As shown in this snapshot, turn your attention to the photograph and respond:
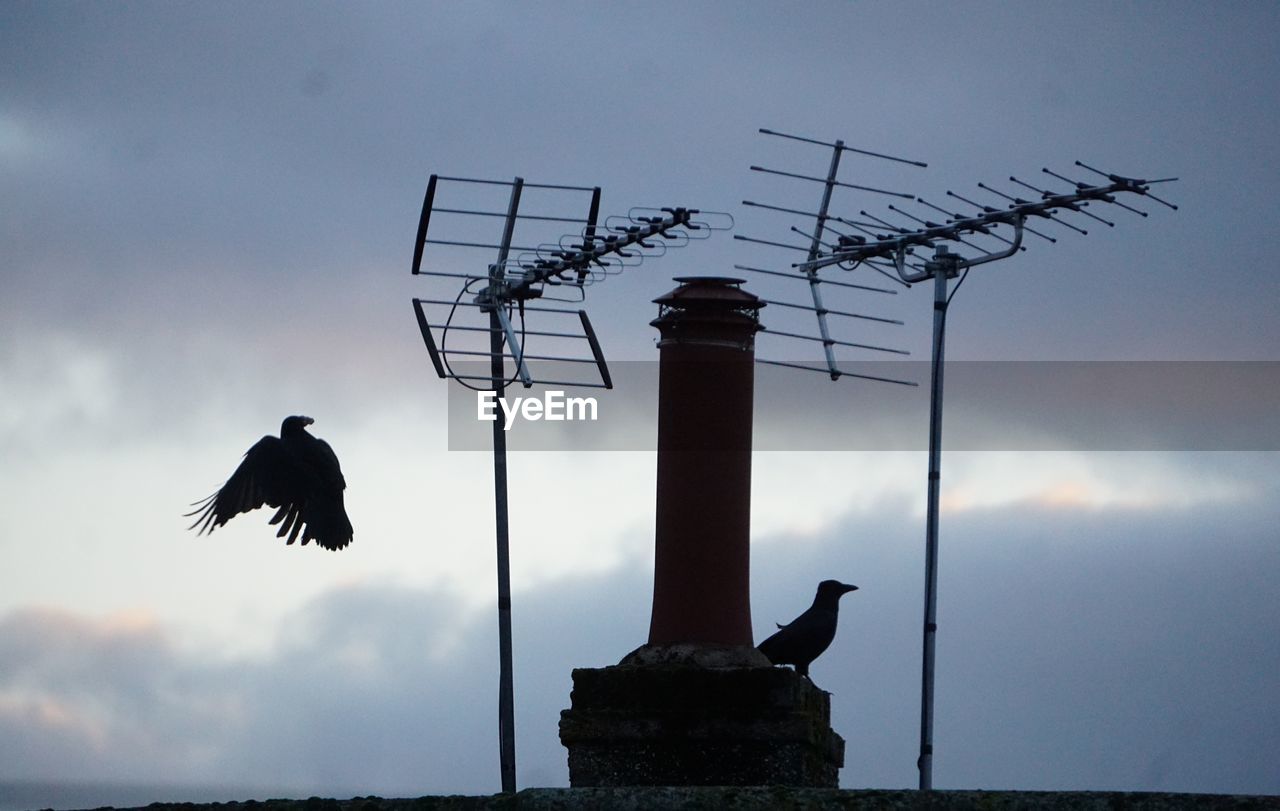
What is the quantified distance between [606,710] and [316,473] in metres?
4.89

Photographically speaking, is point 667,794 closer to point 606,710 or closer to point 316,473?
point 606,710

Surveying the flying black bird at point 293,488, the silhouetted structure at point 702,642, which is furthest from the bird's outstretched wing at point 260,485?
the silhouetted structure at point 702,642

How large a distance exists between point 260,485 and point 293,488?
0.27 metres

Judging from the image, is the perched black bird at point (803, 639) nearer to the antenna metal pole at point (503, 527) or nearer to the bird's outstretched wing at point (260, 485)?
the antenna metal pole at point (503, 527)

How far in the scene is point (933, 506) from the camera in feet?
34.4

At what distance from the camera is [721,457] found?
9133mm

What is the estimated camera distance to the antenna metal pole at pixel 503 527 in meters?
10.3

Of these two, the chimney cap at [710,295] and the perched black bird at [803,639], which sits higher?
the chimney cap at [710,295]

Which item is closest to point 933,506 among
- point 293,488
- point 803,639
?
point 803,639

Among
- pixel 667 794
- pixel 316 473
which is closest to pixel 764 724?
pixel 667 794

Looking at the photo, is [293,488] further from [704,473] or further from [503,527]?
[704,473]

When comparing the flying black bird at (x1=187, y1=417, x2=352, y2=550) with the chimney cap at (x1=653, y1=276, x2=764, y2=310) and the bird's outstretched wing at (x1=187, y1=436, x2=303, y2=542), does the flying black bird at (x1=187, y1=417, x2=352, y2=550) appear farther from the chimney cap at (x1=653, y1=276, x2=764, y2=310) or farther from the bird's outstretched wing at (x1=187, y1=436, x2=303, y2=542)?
the chimney cap at (x1=653, y1=276, x2=764, y2=310)

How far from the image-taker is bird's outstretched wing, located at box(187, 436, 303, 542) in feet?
42.1

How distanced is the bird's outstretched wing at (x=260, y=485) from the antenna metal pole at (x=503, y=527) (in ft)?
7.85
